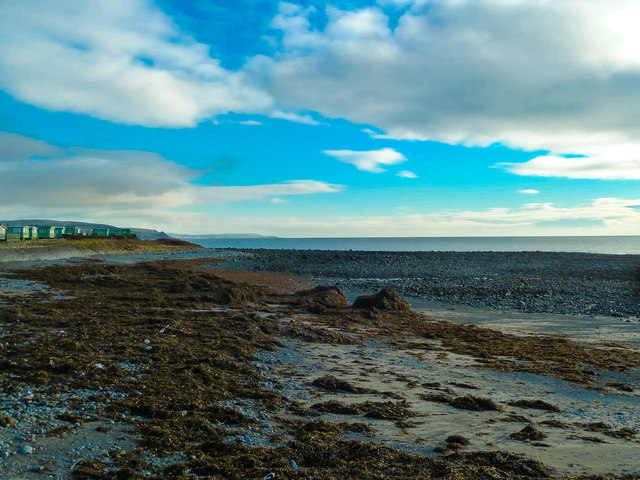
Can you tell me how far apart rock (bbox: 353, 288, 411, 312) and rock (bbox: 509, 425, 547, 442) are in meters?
10.9

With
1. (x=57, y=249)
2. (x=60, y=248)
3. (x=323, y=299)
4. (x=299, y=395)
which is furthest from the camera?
(x=60, y=248)

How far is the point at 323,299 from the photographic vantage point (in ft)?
57.3

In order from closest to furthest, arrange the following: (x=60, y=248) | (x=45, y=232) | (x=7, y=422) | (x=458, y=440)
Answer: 1. (x=7, y=422)
2. (x=458, y=440)
3. (x=60, y=248)
4. (x=45, y=232)

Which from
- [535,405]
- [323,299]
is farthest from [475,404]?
[323,299]

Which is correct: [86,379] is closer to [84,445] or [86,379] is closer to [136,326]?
[84,445]

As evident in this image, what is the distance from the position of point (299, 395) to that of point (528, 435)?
347 centimetres

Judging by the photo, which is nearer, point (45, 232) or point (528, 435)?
point (528, 435)

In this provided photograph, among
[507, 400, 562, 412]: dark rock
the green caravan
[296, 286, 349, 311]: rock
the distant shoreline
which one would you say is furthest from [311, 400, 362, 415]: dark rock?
the green caravan

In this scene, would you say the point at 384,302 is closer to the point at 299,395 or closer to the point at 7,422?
the point at 299,395

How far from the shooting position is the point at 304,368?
8.77 meters

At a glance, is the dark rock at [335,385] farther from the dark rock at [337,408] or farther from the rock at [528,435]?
the rock at [528,435]

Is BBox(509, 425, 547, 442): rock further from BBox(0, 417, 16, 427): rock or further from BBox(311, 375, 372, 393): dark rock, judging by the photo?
BBox(0, 417, 16, 427): rock

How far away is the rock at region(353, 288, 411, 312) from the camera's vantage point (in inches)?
666

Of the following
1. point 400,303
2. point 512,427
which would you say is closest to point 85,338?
point 512,427
